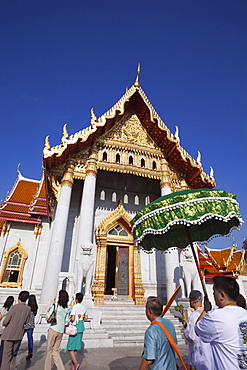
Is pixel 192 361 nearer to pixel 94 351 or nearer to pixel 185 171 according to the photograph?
pixel 94 351

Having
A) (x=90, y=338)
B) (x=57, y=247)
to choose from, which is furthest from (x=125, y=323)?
(x=57, y=247)

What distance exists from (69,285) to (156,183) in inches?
249

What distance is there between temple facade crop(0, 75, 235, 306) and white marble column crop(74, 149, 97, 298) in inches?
1.2

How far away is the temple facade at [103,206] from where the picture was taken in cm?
813

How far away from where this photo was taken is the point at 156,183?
11531 mm

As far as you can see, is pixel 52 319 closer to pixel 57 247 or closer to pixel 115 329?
pixel 115 329

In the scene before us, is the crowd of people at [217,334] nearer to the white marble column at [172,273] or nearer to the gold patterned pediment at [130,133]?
the white marble column at [172,273]

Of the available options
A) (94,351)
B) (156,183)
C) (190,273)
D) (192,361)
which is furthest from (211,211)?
(156,183)

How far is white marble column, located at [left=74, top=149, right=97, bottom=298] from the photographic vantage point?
6660mm

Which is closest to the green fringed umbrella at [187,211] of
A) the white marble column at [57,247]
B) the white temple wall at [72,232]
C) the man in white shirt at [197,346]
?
the man in white shirt at [197,346]

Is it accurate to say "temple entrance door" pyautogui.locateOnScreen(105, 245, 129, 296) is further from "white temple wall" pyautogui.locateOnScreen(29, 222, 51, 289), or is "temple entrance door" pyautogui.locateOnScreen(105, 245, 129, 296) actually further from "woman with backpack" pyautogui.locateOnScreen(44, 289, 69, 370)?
"woman with backpack" pyautogui.locateOnScreen(44, 289, 69, 370)

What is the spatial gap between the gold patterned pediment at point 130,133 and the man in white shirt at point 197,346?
8.27m

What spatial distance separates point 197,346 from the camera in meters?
2.44

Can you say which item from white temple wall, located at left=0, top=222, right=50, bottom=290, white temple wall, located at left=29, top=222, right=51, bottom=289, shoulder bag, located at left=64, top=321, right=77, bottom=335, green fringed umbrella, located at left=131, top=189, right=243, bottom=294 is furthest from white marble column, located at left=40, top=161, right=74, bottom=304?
white temple wall, located at left=0, top=222, right=50, bottom=290
